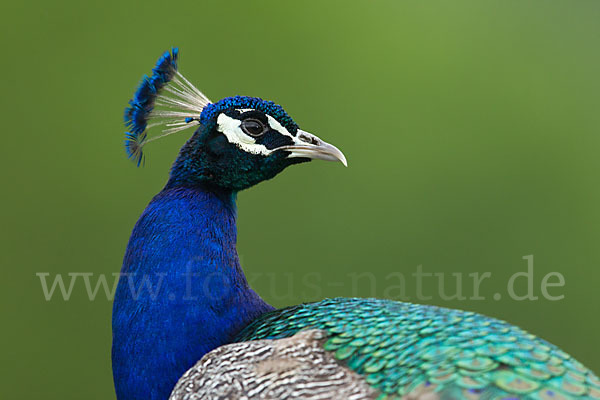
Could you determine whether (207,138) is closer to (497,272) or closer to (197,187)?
(197,187)

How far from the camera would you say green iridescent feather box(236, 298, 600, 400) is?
128 cm

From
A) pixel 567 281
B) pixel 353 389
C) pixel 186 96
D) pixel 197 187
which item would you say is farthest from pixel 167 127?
pixel 567 281

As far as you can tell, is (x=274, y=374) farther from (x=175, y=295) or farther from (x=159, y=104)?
(x=159, y=104)

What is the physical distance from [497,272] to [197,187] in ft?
7.69

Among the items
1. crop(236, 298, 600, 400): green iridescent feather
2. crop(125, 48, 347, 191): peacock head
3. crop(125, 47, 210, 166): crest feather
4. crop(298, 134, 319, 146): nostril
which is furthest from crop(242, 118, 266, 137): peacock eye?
crop(236, 298, 600, 400): green iridescent feather

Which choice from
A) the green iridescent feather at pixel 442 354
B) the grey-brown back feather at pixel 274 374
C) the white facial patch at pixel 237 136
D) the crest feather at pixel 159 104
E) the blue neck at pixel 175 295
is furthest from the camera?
the crest feather at pixel 159 104

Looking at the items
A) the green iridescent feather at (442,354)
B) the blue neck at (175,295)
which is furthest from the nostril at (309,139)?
the green iridescent feather at (442,354)

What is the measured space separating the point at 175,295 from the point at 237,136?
0.48 metres

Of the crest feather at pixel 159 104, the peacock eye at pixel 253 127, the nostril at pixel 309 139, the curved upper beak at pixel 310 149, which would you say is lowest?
the curved upper beak at pixel 310 149

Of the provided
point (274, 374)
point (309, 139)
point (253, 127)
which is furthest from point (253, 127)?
point (274, 374)

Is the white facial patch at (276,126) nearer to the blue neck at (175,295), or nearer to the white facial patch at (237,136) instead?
the white facial patch at (237,136)

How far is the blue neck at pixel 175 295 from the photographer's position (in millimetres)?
1789

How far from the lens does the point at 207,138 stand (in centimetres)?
201

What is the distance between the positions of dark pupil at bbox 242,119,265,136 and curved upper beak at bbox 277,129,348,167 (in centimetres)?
8
